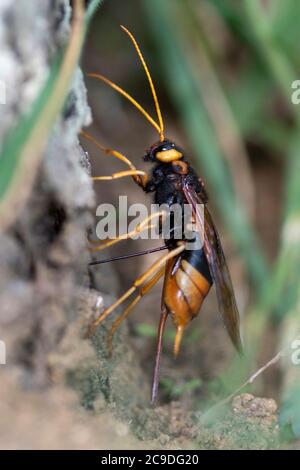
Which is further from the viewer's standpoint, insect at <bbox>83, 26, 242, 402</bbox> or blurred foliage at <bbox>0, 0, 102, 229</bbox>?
insect at <bbox>83, 26, 242, 402</bbox>

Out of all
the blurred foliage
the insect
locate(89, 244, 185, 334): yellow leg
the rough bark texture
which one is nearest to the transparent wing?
the insect

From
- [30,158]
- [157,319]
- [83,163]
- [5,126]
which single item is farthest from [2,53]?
[157,319]

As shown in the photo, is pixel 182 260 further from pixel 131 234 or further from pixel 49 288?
pixel 49 288

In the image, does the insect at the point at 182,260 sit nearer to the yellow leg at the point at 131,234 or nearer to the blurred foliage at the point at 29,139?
the yellow leg at the point at 131,234

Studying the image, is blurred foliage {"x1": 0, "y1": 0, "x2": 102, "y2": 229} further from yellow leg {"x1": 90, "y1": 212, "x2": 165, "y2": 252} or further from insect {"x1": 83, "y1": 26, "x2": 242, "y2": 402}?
insect {"x1": 83, "y1": 26, "x2": 242, "y2": 402}

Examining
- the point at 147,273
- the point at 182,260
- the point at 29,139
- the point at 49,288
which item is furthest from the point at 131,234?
the point at 29,139

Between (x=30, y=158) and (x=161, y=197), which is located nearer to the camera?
(x=30, y=158)

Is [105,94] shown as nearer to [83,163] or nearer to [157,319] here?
[157,319]

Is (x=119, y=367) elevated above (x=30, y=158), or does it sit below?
below
